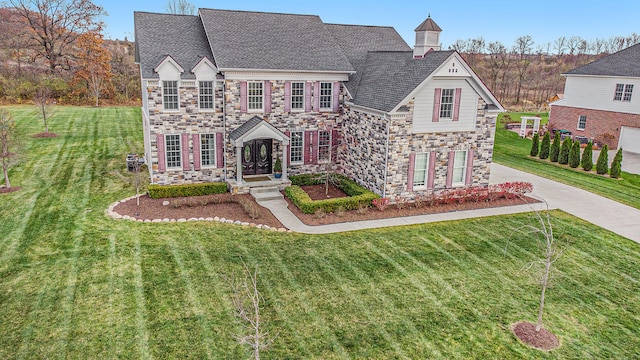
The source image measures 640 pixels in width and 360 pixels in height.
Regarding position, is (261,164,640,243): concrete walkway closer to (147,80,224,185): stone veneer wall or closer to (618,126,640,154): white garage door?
(147,80,224,185): stone veneer wall

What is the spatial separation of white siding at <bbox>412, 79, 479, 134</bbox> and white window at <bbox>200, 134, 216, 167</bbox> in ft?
32.8

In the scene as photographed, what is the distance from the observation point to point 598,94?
35344 millimetres

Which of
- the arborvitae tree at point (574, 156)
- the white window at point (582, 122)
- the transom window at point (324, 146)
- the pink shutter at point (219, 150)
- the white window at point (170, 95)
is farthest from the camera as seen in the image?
the white window at point (582, 122)

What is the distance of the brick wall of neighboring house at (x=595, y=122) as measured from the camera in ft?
110

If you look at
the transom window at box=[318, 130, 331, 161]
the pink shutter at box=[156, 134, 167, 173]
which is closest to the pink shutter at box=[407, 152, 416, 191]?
the transom window at box=[318, 130, 331, 161]

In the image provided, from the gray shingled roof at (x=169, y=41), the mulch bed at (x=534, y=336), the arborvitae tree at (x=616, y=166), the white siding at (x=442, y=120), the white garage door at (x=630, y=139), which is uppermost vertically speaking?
the gray shingled roof at (x=169, y=41)

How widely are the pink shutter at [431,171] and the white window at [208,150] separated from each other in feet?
35.2

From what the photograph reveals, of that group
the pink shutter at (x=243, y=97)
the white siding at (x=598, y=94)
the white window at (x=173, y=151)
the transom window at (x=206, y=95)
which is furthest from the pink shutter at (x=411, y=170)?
the white siding at (x=598, y=94)

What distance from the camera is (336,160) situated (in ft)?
81.1

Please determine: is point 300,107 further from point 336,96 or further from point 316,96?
point 336,96

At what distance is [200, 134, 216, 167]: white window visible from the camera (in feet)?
72.4

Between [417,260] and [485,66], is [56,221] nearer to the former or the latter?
[417,260]

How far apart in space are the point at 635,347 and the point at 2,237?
19843 millimetres

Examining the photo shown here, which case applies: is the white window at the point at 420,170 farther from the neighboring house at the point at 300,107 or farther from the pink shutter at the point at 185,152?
the pink shutter at the point at 185,152
